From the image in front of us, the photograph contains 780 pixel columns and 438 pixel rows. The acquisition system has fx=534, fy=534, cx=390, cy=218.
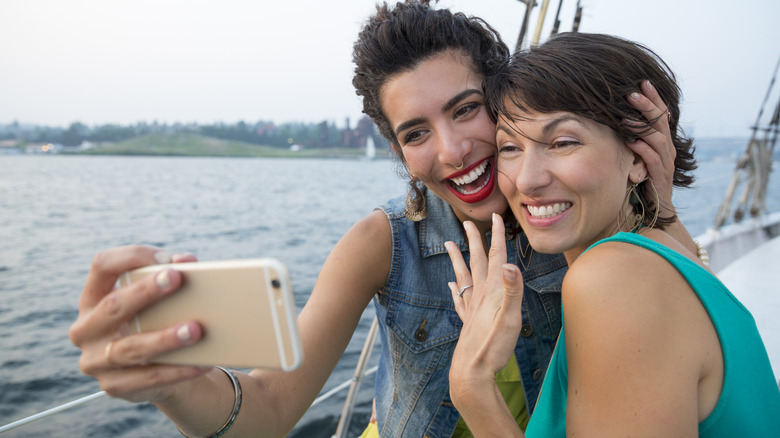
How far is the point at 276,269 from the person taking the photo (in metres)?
0.89

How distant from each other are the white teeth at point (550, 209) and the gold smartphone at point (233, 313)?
3.09ft

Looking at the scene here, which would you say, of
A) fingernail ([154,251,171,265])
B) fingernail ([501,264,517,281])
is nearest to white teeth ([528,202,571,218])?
fingernail ([501,264,517,281])

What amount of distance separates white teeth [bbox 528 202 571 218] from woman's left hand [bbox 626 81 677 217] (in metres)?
0.27

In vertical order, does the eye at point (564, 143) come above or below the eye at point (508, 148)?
above

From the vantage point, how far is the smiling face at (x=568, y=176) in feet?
4.99

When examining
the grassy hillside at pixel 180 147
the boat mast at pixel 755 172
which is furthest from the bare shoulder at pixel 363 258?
the grassy hillside at pixel 180 147

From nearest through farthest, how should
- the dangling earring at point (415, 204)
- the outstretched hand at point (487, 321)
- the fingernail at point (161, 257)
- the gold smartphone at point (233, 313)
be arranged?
Result: the gold smartphone at point (233, 313) → the fingernail at point (161, 257) → the outstretched hand at point (487, 321) → the dangling earring at point (415, 204)

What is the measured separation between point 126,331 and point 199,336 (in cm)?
19

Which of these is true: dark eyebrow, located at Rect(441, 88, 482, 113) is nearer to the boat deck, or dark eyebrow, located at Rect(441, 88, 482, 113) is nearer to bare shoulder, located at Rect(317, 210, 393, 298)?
bare shoulder, located at Rect(317, 210, 393, 298)

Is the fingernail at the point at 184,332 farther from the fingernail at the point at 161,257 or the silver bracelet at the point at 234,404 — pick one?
the silver bracelet at the point at 234,404

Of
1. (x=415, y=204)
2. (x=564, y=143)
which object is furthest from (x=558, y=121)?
(x=415, y=204)

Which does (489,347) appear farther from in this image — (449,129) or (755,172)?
(755,172)

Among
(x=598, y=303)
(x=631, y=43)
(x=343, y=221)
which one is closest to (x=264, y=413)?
(x=598, y=303)

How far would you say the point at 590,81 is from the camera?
152 centimetres
